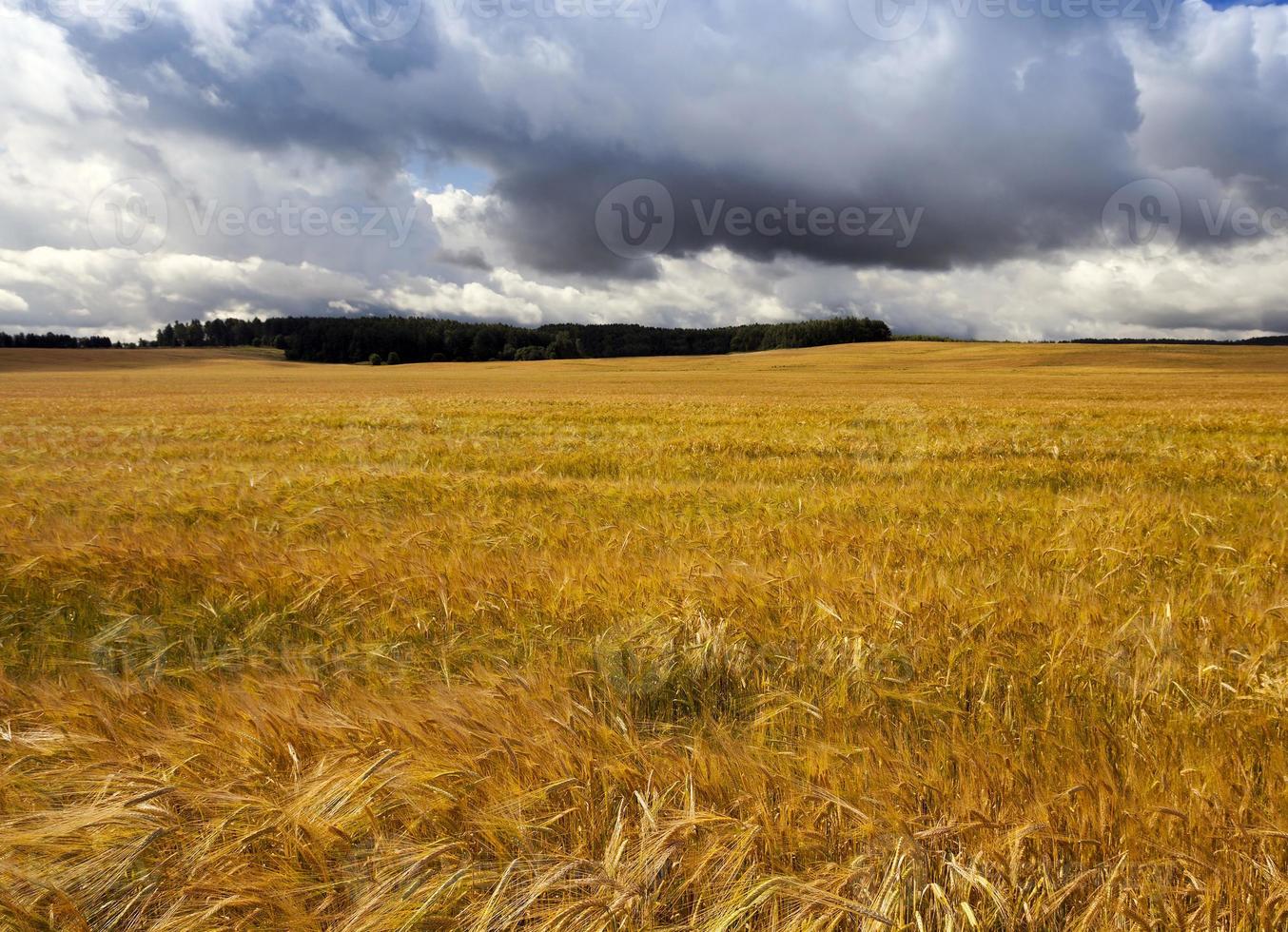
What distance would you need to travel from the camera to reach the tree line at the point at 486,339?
136 m

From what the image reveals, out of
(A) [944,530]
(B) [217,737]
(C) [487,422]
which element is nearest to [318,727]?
(B) [217,737]

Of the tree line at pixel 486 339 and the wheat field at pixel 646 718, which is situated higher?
the tree line at pixel 486 339

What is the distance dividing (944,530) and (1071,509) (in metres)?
1.37

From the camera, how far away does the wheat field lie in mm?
1211

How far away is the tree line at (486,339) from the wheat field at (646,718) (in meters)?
134

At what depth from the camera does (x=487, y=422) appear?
13914 millimetres

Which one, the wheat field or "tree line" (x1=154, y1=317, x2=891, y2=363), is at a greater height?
"tree line" (x1=154, y1=317, x2=891, y2=363)

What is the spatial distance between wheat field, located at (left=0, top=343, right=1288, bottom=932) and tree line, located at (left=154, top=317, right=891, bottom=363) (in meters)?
134

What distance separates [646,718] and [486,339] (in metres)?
150

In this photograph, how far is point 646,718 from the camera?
6.47 feet

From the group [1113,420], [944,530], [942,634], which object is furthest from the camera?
[1113,420]

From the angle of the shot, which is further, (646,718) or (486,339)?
(486,339)

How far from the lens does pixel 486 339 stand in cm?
14400

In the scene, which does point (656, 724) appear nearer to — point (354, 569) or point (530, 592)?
point (530, 592)
